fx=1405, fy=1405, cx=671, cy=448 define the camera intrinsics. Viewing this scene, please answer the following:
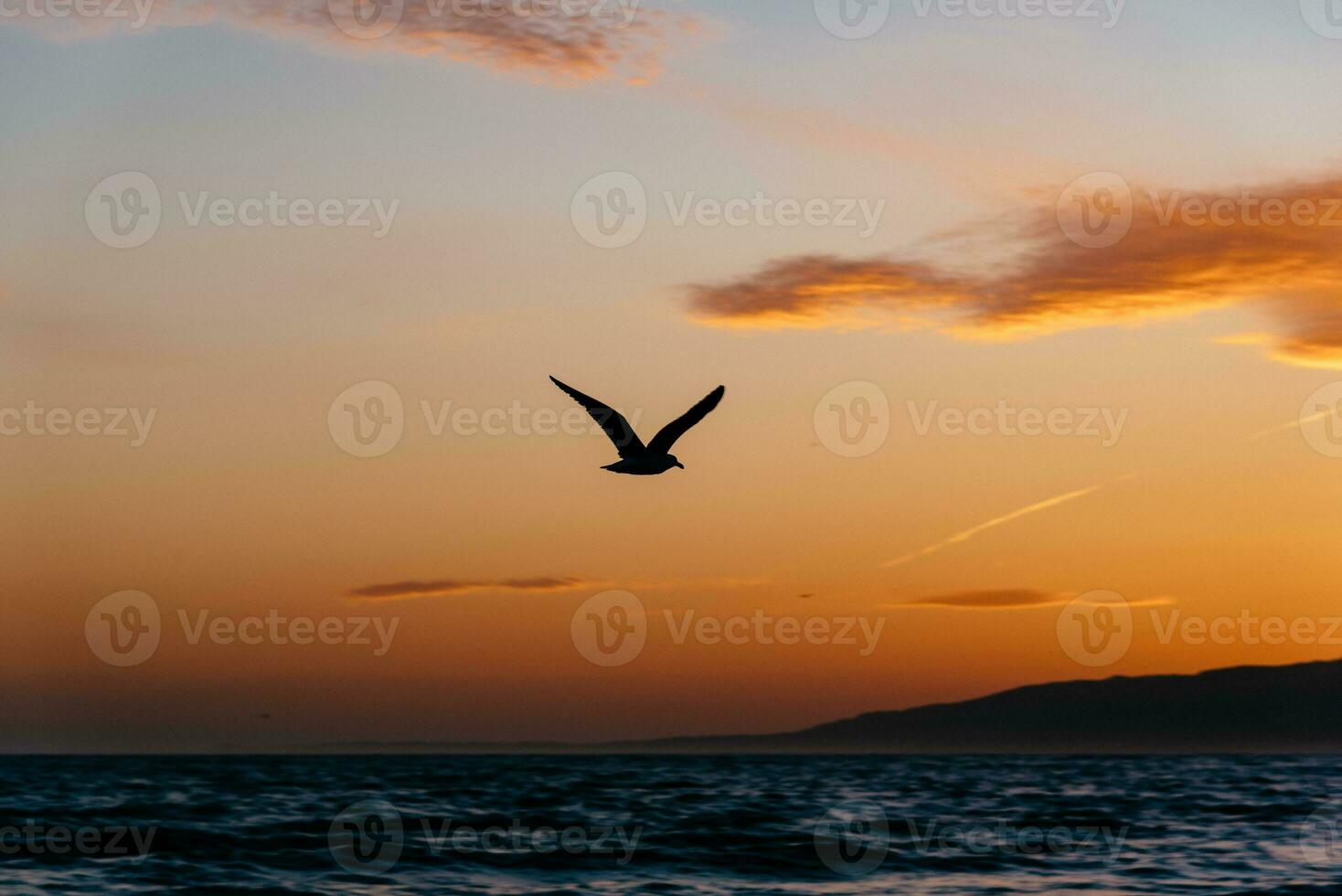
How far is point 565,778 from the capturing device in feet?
202

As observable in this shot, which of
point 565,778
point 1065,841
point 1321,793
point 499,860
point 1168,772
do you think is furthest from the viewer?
point 1168,772

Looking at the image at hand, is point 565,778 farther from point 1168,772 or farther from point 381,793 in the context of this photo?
point 1168,772

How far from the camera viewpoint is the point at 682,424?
60.4 ft

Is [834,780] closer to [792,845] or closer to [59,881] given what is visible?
[792,845]

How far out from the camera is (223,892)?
26.6 meters

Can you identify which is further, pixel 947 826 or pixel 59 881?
pixel 947 826

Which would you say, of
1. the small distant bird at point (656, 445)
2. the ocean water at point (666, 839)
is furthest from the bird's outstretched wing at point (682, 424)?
the ocean water at point (666, 839)

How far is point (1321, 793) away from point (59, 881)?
41214 millimetres

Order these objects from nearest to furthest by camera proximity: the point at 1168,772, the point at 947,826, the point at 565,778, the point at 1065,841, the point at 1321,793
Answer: the point at 1065,841
the point at 947,826
the point at 1321,793
the point at 565,778
the point at 1168,772

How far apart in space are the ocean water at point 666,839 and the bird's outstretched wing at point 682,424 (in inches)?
462

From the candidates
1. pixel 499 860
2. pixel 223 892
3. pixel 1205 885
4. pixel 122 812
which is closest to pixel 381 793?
pixel 122 812

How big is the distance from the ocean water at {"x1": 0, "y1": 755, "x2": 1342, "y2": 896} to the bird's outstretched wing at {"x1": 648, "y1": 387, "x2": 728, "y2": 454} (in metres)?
11.7

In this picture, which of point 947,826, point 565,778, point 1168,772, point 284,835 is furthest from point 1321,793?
point 284,835

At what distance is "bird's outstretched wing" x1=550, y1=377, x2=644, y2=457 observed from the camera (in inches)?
678
